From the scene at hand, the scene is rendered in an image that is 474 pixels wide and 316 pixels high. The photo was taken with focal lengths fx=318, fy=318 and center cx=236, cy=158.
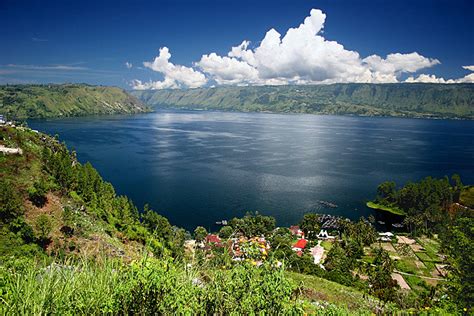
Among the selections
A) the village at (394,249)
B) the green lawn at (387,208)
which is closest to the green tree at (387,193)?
the green lawn at (387,208)

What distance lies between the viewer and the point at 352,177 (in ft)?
330

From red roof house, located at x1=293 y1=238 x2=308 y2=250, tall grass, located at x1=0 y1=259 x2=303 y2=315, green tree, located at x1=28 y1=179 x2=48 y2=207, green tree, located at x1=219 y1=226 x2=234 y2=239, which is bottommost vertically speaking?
red roof house, located at x1=293 y1=238 x2=308 y2=250

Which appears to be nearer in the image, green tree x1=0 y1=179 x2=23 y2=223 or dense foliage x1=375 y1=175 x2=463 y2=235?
green tree x1=0 y1=179 x2=23 y2=223

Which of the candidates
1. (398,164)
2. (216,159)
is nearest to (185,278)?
(216,159)

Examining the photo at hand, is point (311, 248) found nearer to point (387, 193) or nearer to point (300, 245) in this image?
point (300, 245)

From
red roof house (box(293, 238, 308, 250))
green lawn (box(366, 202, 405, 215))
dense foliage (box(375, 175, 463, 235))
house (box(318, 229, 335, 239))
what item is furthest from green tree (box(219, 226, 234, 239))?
dense foliage (box(375, 175, 463, 235))

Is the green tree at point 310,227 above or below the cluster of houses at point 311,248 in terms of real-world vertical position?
above

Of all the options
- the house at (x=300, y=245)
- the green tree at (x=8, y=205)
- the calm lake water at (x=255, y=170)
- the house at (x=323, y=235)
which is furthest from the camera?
the calm lake water at (x=255, y=170)

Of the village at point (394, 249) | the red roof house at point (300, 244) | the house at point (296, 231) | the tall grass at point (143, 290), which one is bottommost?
the village at point (394, 249)

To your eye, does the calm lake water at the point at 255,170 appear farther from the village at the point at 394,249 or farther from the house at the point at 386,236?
the house at the point at 386,236

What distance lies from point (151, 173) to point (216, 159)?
98.5 feet

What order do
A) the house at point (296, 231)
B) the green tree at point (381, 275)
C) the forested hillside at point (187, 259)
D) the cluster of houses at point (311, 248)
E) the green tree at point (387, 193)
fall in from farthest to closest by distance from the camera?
the green tree at point (387, 193), the house at point (296, 231), the cluster of houses at point (311, 248), the green tree at point (381, 275), the forested hillside at point (187, 259)

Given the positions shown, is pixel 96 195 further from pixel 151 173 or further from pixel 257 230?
pixel 151 173

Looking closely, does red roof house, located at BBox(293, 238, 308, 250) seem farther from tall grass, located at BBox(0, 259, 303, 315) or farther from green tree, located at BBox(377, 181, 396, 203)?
tall grass, located at BBox(0, 259, 303, 315)
